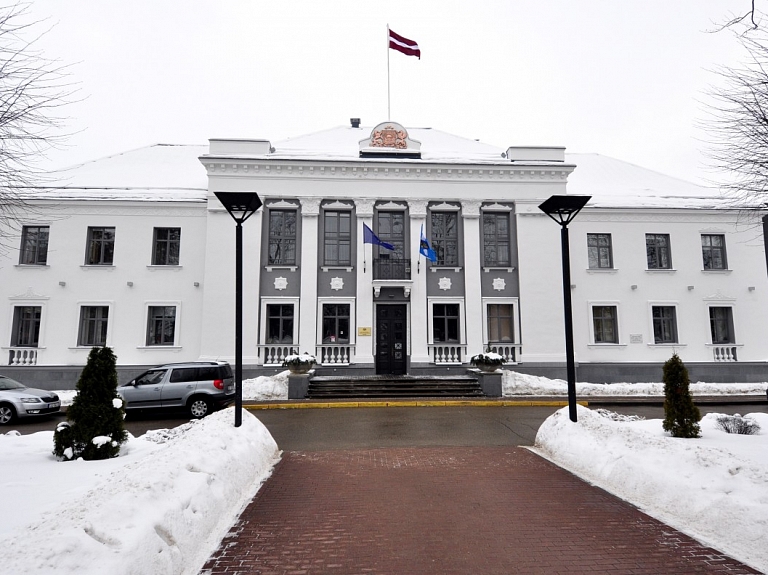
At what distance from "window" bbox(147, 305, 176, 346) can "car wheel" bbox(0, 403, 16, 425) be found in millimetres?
8084

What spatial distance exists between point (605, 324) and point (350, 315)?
12.2 metres

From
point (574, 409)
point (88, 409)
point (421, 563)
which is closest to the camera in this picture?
point (421, 563)

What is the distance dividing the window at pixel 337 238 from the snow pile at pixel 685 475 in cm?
1485

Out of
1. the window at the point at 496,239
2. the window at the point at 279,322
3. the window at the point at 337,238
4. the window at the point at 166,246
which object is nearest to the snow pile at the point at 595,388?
the window at the point at 496,239

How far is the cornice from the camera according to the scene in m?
22.0

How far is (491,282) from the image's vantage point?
891 inches

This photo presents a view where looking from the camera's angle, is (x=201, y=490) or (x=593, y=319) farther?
(x=593, y=319)

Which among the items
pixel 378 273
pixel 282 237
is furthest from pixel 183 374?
pixel 378 273

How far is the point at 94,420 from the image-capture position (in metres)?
7.59

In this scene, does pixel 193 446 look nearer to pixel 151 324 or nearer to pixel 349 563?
pixel 349 563

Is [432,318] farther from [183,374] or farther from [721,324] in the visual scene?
[721,324]

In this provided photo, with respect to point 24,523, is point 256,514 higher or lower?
lower

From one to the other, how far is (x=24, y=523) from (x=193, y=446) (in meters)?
2.15

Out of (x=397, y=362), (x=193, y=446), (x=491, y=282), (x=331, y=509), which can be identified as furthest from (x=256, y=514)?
(x=491, y=282)
